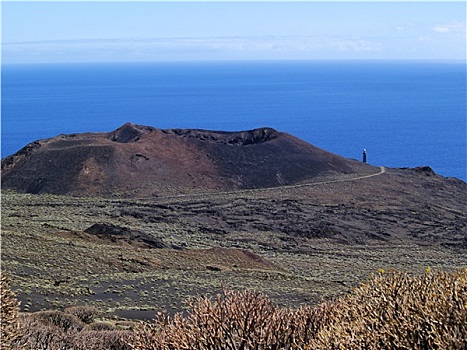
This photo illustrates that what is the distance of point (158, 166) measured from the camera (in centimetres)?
4731

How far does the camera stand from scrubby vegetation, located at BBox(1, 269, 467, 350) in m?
8.06

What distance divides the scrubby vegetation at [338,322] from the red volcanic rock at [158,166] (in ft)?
110

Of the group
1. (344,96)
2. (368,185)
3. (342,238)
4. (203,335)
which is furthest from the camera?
(344,96)

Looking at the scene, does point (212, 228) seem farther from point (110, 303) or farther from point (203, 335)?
point (203, 335)

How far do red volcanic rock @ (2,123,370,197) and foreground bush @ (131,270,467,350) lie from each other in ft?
112

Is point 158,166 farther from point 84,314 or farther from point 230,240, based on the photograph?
point 84,314

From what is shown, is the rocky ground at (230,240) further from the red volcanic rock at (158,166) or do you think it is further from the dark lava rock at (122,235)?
the red volcanic rock at (158,166)

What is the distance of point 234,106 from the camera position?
14100 centimetres

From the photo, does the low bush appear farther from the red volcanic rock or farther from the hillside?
the red volcanic rock

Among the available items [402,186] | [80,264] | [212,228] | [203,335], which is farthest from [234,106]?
[203,335]

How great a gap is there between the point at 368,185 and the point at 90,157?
54.4ft

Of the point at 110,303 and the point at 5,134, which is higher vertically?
the point at 110,303

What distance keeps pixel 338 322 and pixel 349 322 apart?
6.3 inches

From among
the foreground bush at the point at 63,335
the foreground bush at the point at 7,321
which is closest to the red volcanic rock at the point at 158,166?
the foreground bush at the point at 63,335
